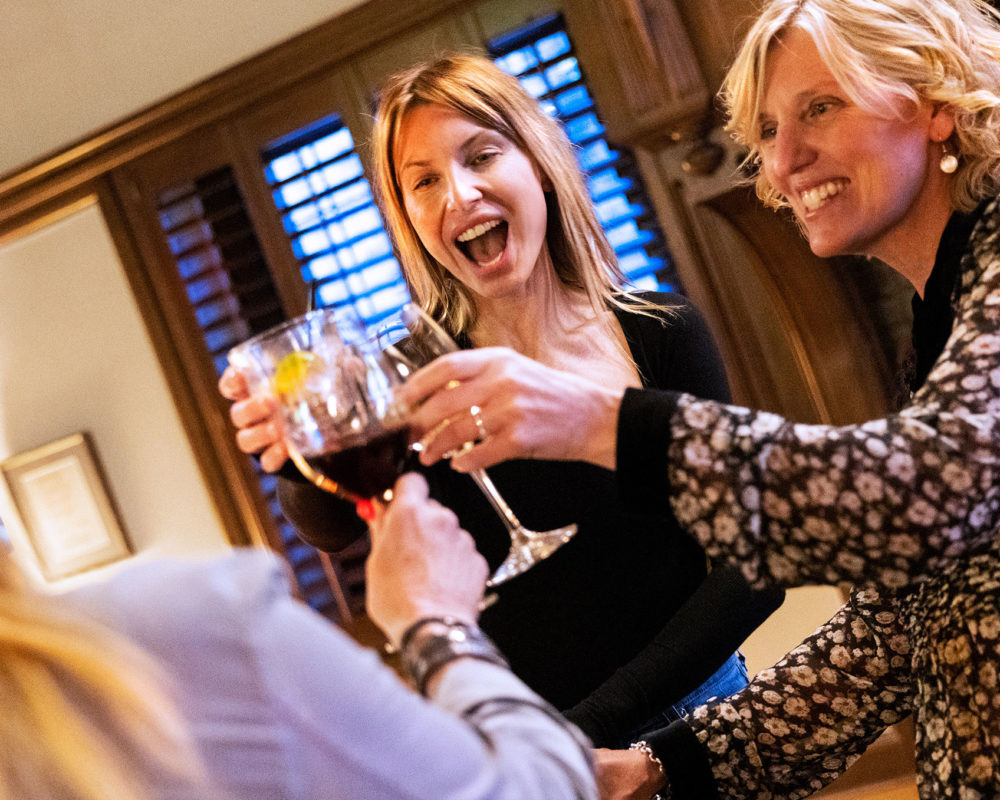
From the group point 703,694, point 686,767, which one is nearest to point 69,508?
point 703,694

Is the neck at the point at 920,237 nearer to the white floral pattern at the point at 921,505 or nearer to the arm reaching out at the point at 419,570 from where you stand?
the white floral pattern at the point at 921,505

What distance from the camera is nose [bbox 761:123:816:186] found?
1.14 metres

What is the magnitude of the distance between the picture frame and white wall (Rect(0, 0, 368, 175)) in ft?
3.73

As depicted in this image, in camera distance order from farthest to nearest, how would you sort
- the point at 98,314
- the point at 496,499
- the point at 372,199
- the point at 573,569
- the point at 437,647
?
the point at 98,314
the point at 372,199
the point at 573,569
the point at 496,499
the point at 437,647

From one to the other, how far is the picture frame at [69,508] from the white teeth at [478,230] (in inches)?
107

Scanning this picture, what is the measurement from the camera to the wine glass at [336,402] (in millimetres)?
773

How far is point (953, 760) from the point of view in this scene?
2.85ft

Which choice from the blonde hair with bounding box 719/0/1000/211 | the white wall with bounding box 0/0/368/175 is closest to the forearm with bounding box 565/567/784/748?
the blonde hair with bounding box 719/0/1000/211

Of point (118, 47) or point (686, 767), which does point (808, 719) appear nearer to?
point (686, 767)

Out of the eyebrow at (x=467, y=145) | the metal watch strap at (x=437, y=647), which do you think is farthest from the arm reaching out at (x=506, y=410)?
the eyebrow at (x=467, y=145)

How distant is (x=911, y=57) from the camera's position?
106 cm

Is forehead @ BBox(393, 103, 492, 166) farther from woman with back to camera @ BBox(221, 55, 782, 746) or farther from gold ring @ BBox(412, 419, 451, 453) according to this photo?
gold ring @ BBox(412, 419, 451, 453)

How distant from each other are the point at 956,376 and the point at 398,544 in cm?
46

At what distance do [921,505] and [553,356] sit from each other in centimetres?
69
